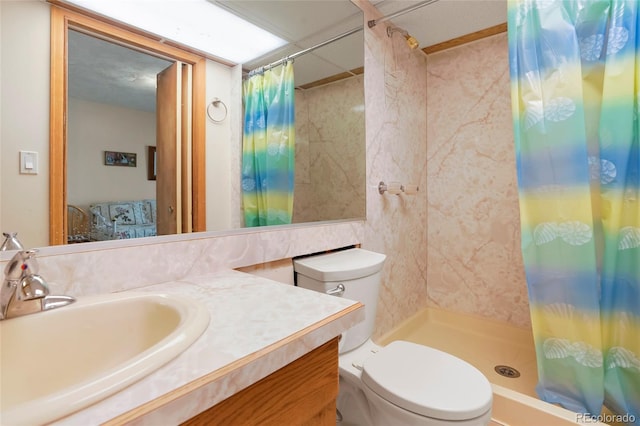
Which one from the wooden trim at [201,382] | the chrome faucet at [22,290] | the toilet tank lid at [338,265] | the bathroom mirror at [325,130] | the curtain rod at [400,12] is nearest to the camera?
the wooden trim at [201,382]

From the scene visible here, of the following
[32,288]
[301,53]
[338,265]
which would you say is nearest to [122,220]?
[32,288]

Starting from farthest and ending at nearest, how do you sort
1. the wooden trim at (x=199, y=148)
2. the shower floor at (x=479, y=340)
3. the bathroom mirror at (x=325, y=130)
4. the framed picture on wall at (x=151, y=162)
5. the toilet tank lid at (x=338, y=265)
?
1. the shower floor at (x=479, y=340)
2. the bathroom mirror at (x=325, y=130)
3. the toilet tank lid at (x=338, y=265)
4. the wooden trim at (x=199, y=148)
5. the framed picture on wall at (x=151, y=162)

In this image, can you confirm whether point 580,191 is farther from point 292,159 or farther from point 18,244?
point 18,244

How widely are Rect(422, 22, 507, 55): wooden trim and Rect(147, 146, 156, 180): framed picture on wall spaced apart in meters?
2.04

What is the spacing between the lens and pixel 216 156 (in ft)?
3.47

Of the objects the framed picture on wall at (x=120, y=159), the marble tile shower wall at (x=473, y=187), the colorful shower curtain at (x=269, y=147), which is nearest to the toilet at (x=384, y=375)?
the colorful shower curtain at (x=269, y=147)

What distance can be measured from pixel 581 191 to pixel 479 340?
1218 millimetres

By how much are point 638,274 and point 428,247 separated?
1231mm

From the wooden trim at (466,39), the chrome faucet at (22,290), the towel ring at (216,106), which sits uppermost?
the wooden trim at (466,39)

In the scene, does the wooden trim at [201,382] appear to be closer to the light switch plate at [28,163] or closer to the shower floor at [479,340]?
the light switch plate at [28,163]

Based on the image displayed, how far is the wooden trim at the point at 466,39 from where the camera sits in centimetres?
191

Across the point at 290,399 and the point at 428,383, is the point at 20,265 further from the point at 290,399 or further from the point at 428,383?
the point at 428,383

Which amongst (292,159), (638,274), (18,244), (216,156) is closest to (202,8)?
(216,156)

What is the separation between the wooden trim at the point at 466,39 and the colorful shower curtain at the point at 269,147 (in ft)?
4.37
